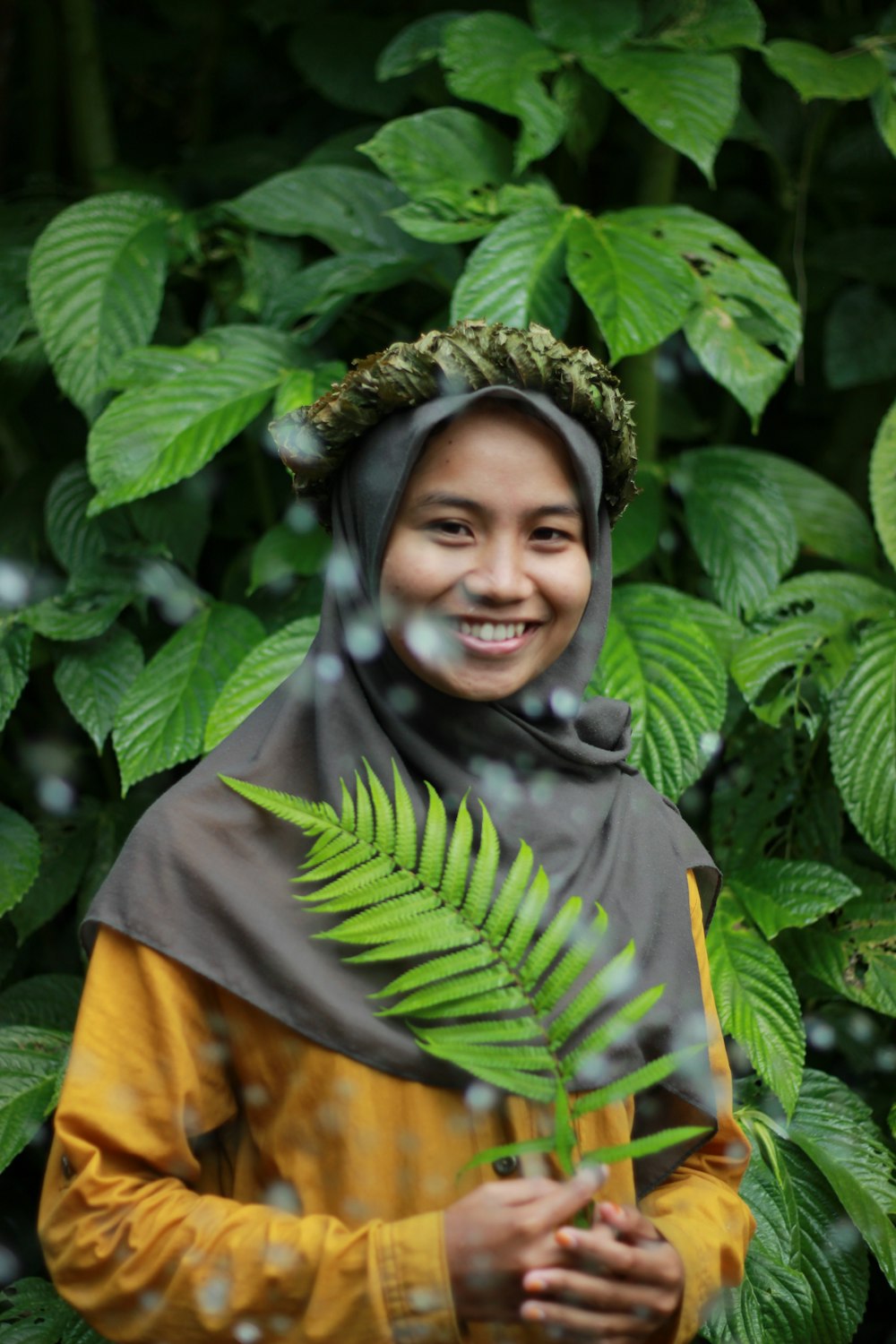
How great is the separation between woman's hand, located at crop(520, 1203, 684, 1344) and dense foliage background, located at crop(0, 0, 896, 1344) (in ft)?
1.73

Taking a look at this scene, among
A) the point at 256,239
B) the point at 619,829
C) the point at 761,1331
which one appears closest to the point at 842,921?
the point at 761,1331

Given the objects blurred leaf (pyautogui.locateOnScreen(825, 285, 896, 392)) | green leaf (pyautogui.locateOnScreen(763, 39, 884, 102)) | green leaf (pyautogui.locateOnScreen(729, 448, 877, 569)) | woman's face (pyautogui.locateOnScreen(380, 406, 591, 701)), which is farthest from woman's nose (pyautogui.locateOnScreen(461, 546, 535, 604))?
blurred leaf (pyautogui.locateOnScreen(825, 285, 896, 392))

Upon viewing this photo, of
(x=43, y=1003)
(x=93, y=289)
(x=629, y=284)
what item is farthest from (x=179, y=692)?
(x=629, y=284)

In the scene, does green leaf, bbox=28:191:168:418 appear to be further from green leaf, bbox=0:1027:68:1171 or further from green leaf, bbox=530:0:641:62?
green leaf, bbox=0:1027:68:1171

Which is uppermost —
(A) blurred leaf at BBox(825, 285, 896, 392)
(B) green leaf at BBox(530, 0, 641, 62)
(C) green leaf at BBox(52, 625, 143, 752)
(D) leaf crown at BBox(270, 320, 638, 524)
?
(B) green leaf at BBox(530, 0, 641, 62)

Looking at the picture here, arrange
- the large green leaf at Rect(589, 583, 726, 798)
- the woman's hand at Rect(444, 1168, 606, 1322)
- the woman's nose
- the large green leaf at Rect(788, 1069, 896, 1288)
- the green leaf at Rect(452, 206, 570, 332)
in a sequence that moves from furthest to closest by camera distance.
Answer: the green leaf at Rect(452, 206, 570, 332), the large green leaf at Rect(589, 583, 726, 798), the large green leaf at Rect(788, 1069, 896, 1288), the woman's nose, the woman's hand at Rect(444, 1168, 606, 1322)

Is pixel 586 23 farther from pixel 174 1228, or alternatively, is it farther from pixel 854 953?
pixel 174 1228

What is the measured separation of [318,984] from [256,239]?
4.23ft

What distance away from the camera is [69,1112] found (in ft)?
2.55

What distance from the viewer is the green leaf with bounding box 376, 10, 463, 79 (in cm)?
177

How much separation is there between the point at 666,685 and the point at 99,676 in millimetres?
670

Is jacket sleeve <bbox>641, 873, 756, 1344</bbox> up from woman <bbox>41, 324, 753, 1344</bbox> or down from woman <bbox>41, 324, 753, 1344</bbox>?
down

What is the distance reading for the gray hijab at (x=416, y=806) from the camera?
797mm

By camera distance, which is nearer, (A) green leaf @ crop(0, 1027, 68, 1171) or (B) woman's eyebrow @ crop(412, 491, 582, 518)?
(B) woman's eyebrow @ crop(412, 491, 582, 518)
